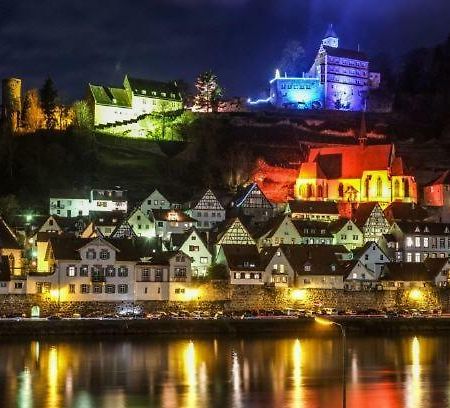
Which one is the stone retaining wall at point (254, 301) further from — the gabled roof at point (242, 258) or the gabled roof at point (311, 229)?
the gabled roof at point (311, 229)

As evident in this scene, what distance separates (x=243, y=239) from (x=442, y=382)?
35.3 metres

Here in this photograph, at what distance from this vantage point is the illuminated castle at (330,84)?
131500 millimetres

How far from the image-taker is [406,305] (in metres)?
76.6

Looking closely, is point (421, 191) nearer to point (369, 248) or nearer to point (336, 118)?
point (336, 118)

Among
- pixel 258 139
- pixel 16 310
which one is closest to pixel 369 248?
pixel 16 310

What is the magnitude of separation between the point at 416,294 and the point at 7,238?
3139 cm

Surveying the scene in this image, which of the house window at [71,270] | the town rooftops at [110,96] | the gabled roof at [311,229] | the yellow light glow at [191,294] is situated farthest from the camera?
the town rooftops at [110,96]

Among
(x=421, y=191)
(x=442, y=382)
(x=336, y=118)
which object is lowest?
(x=442, y=382)

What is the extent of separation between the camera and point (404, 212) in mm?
95625

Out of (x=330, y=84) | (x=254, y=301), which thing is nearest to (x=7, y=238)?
(x=254, y=301)

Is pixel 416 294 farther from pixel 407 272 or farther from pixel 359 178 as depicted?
pixel 359 178

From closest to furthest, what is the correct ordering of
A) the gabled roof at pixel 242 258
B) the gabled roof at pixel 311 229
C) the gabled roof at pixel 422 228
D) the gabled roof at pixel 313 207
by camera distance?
the gabled roof at pixel 242 258 < the gabled roof at pixel 422 228 < the gabled roof at pixel 311 229 < the gabled roof at pixel 313 207

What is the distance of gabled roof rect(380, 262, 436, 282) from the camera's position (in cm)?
7812

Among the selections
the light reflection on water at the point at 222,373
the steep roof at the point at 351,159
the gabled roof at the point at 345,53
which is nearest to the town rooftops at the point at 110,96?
the steep roof at the point at 351,159
